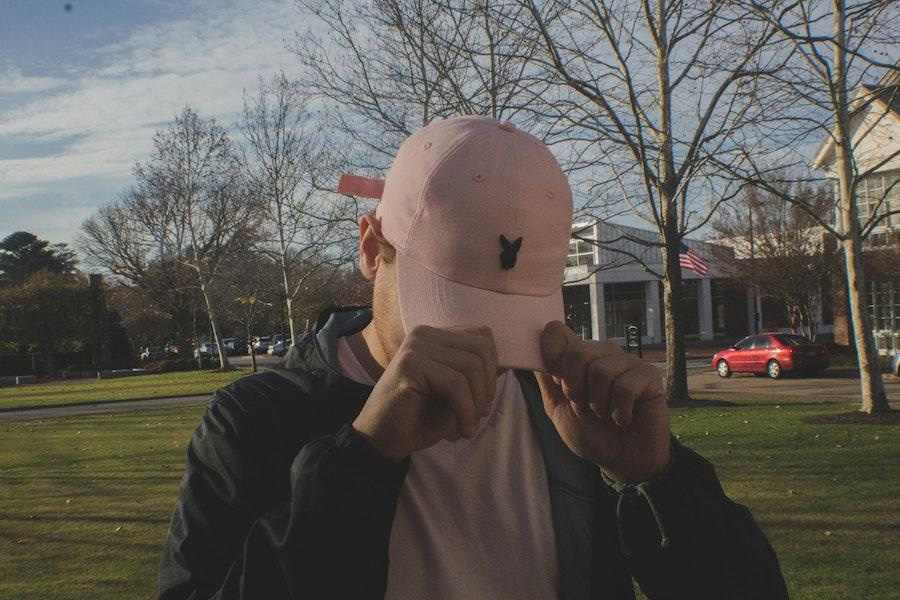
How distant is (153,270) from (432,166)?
55.0 meters

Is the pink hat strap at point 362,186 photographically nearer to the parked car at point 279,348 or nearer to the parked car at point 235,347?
the parked car at point 279,348

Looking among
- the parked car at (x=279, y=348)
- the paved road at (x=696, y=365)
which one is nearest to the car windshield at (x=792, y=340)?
the paved road at (x=696, y=365)

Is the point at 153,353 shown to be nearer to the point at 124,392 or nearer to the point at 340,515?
the point at 124,392

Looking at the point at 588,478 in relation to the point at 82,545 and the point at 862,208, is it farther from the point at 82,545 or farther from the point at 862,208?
the point at 862,208

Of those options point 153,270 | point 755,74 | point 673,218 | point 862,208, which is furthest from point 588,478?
point 153,270

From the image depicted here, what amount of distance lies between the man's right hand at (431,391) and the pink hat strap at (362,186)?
66 centimetres

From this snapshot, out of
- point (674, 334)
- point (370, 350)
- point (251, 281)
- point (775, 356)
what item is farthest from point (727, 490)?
point (251, 281)

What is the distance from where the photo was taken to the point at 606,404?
1.46 m

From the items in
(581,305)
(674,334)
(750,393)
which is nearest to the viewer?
(674,334)

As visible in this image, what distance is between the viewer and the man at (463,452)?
4.51ft

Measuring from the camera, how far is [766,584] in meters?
1.65

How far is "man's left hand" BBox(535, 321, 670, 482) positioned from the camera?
4.74 feet

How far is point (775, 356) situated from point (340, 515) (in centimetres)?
2817

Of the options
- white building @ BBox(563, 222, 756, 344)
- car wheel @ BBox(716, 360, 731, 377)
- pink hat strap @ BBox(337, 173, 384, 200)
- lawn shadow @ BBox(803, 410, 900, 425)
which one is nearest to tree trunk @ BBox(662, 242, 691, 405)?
lawn shadow @ BBox(803, 410, 900, 425)
